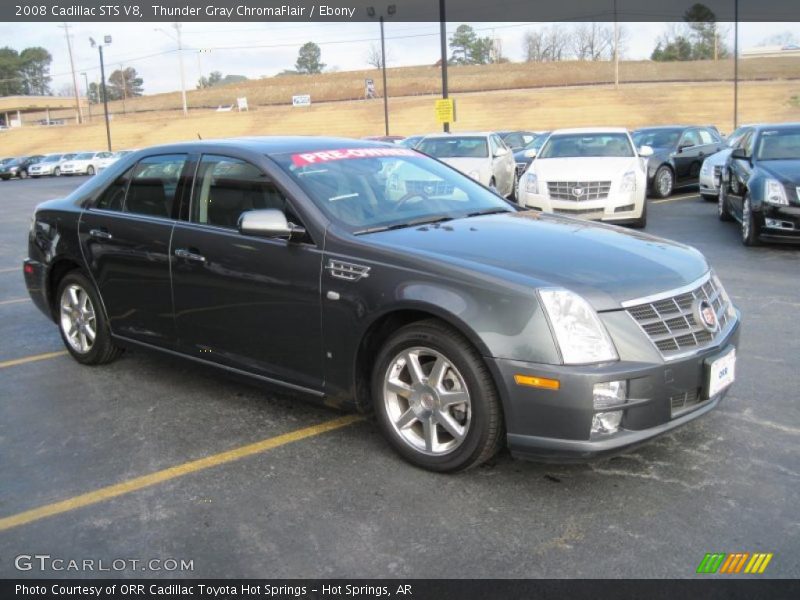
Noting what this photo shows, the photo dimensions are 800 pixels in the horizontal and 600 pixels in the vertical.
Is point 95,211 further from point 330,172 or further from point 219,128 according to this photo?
point 219,128

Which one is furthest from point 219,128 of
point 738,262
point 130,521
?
point 130,521

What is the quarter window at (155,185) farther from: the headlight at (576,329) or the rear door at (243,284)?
the headlight at (576,329)

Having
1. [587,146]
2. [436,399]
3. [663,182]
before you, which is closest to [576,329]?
[436,399]

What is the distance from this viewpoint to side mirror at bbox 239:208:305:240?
3953 mm

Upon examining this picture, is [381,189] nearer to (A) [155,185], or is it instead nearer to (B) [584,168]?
(A) [155,185]

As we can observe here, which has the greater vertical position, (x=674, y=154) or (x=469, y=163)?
(x=469, y=163)

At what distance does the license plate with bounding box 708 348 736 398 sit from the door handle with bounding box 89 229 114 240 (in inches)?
149

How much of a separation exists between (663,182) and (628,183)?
5648 mm

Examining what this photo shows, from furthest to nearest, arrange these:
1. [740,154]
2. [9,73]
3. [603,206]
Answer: [9,73] → [603,206] → [740,154]

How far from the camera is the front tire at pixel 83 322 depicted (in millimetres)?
5375

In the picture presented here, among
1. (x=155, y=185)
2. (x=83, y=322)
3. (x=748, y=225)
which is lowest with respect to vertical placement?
(x=748, y=225)

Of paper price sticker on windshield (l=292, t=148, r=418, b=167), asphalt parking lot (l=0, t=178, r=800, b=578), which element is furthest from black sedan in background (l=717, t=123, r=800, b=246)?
paper price sticker on windshield (l=292, t=148, r=418, b=167)

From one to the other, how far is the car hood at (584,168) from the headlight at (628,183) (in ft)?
0.28

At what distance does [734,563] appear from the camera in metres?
2.85
